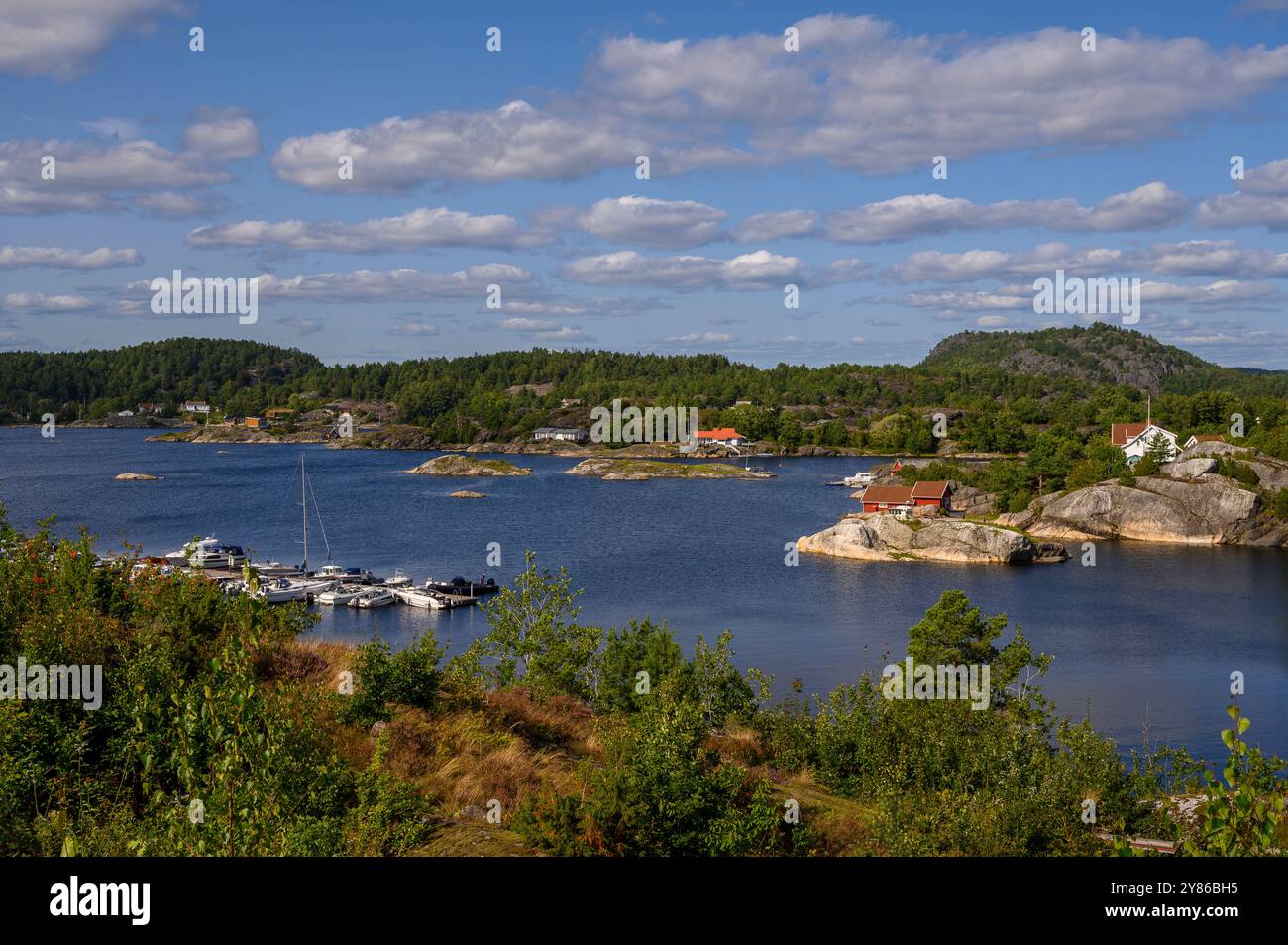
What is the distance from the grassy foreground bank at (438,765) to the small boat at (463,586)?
32.1 metres

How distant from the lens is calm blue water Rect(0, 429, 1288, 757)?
36375 mm

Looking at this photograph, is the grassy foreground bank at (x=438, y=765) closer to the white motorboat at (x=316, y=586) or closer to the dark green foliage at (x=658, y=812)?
the dark green foliage at (x=658, y=812)

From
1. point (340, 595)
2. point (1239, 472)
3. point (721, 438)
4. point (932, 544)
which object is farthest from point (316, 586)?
point (721, 438)

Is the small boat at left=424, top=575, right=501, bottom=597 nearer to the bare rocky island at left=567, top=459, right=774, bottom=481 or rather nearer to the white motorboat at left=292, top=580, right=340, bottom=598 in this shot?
the white motorboat at left=292, top=580, right=340, bottom=598

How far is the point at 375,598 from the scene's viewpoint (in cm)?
4853

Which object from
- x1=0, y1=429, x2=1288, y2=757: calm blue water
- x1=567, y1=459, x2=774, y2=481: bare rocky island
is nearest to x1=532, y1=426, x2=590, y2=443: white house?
x1=567, y1=459, x2=774, y2=481: bare rocky island

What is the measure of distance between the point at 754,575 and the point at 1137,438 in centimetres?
5038

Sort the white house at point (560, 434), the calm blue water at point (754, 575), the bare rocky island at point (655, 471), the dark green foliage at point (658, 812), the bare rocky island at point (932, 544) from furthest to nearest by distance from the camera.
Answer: the white house at point (560, 434)
the bare rocky island at point (655, 471)
the bare rocky island at point (932, 544)
the calm blue water at point (754, 575)
the dark green foliage at point (658, 812)

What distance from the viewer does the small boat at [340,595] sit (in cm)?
4831

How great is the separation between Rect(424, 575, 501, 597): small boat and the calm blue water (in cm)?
254

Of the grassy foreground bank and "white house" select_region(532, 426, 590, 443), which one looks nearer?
the grassy foreground bank

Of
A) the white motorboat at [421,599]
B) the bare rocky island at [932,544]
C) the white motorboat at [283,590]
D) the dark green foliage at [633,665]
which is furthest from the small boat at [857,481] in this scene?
the dark green foliage at [633,665]

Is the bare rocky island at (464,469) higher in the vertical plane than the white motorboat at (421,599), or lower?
higher

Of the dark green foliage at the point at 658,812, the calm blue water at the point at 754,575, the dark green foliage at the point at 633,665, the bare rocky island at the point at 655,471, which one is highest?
the dark green foliage at the point at 658,812
